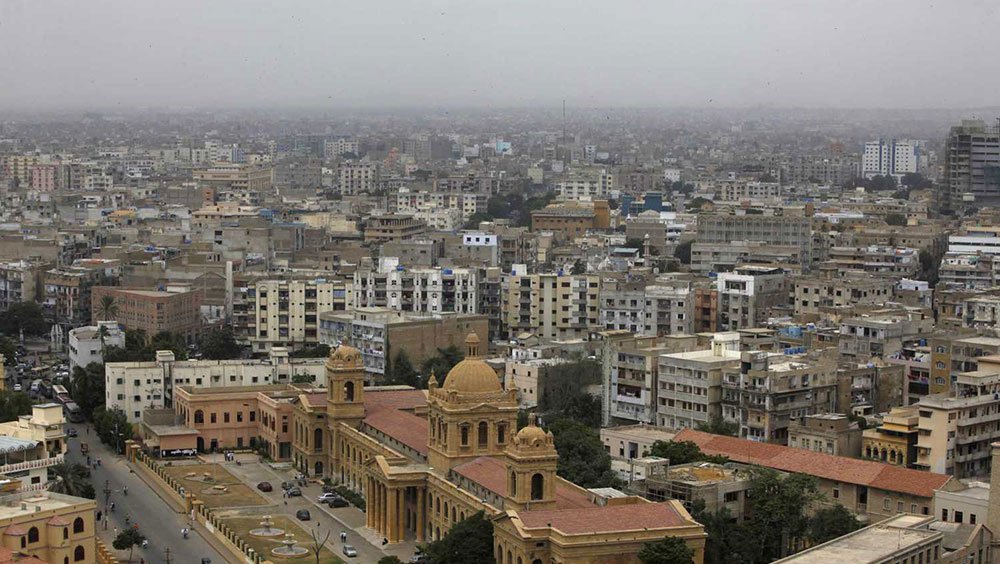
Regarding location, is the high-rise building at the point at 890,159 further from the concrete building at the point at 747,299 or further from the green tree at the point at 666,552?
the green tree at the point at 666,552

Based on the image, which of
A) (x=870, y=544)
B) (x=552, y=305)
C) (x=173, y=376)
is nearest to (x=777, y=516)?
(x=870, y=544)

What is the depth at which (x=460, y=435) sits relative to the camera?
1383 inches

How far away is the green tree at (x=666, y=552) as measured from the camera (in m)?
28.6

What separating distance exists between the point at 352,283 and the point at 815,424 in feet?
80.3

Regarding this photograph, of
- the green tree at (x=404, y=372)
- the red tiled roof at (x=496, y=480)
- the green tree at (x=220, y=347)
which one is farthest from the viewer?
the green tree at (x=220, y=347)

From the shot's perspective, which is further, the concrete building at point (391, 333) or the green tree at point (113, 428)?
the concrete building at point (391, 333)

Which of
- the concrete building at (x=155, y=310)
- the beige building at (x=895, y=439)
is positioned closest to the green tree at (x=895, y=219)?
the concrete building at (x=155, y=310)

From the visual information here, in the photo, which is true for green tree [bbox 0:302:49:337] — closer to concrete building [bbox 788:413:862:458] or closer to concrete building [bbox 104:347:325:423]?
concrete building [bbox 104:347:325:423]

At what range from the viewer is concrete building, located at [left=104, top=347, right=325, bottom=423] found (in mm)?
47469

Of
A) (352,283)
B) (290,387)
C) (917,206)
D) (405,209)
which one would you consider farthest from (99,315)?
(917,206)

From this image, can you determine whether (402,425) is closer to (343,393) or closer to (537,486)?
(343,393)

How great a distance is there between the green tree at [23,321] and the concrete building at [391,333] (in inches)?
514

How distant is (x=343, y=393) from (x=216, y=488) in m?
3.75

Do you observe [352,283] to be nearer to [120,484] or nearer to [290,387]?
[290,387]
